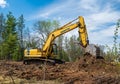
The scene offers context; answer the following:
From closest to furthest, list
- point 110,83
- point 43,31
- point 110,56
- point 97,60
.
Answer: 1. point 110,56
2. point 110,83
3. point 97,60
4. point 43,31

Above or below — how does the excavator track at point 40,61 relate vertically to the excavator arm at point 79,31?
below

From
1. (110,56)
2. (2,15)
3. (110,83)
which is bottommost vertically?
(110,83)

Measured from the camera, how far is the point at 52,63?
3042 cm

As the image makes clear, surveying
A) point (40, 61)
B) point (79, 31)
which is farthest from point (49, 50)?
point (79, 31)

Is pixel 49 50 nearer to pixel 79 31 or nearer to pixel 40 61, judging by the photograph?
pixel 40 61

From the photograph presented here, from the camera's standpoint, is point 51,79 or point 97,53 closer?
point 51,79

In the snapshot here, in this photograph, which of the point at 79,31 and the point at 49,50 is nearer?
the point at 79,31

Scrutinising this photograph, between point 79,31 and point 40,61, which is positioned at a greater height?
point 79,31

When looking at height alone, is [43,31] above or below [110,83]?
above

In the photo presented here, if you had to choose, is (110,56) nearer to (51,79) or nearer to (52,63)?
(51,79)

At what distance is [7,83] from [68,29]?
714 inches

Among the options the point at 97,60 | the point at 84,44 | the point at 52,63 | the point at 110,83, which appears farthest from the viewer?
the point at 52,63

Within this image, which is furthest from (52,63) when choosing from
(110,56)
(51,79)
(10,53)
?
(10,53)

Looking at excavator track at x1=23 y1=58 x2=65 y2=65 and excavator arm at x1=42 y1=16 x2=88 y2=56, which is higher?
excavator arm at x1=42 y1=16 x2=88 y2=56
